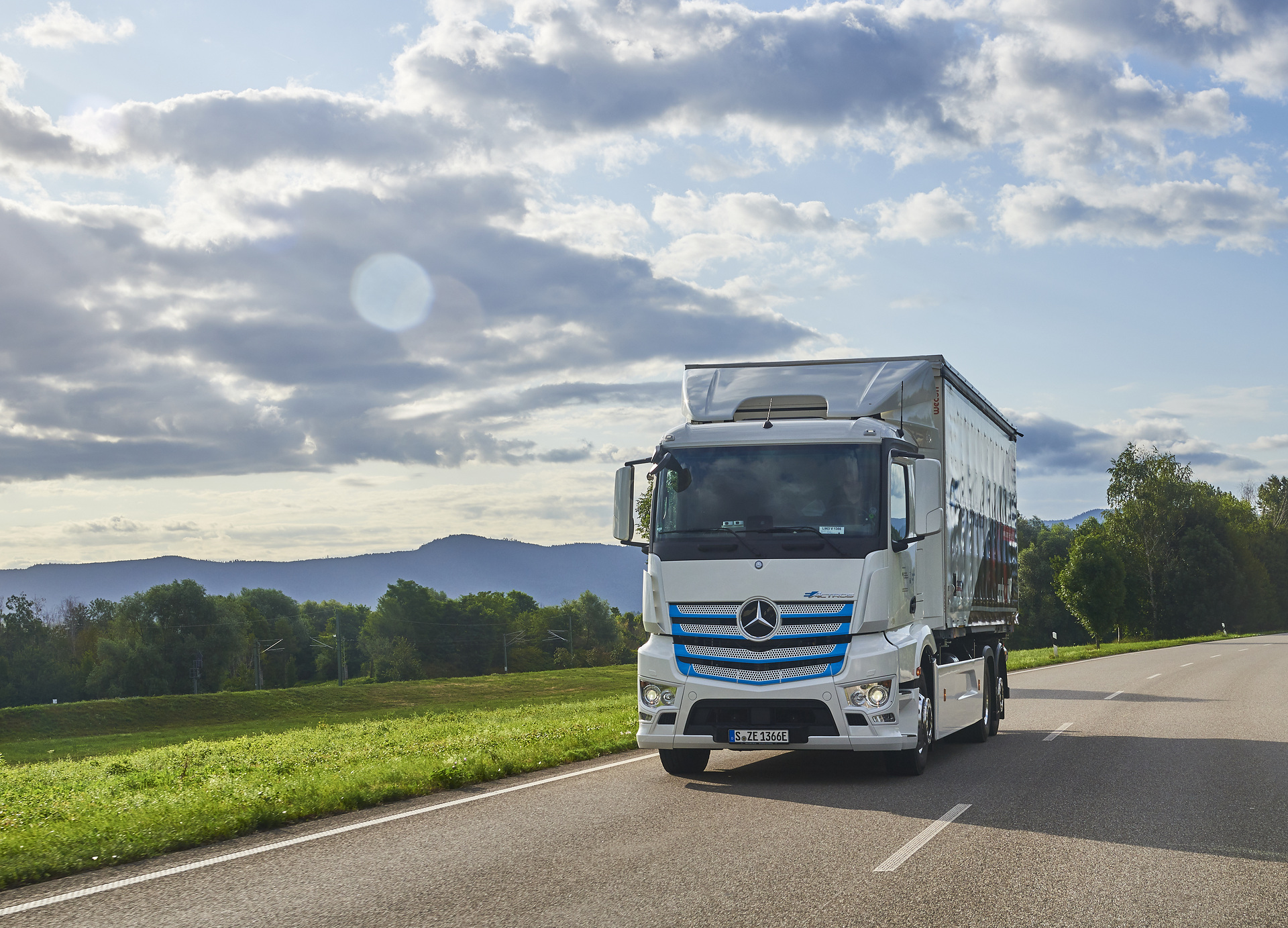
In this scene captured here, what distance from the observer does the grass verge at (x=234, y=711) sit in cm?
A: 4500

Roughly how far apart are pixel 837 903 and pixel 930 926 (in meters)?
0.60

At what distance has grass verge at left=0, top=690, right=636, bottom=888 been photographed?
26.2ft

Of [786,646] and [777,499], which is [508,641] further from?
[786,646]

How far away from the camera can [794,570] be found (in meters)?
10.4

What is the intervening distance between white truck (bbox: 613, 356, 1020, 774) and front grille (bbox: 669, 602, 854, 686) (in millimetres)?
13

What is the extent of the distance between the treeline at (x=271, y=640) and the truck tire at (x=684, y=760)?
80053 mm

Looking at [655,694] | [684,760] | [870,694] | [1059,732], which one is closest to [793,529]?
[870,694]

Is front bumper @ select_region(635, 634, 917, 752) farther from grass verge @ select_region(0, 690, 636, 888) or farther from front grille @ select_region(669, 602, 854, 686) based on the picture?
grass verge @ select_region(0, 690, 636, 888)

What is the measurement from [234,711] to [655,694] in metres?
52.5

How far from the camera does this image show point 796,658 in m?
10.4

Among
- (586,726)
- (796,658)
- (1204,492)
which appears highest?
(1204,492)

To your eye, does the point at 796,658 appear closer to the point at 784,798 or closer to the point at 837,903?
the point at 784,798

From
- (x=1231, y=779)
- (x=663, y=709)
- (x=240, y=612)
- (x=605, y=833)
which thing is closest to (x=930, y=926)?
(x=605, y=833)

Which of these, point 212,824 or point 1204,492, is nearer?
point 212,824
